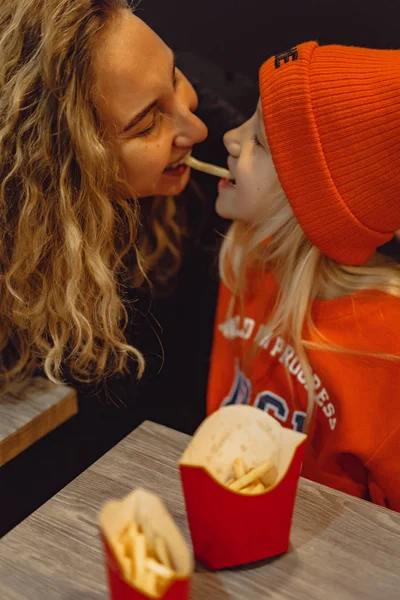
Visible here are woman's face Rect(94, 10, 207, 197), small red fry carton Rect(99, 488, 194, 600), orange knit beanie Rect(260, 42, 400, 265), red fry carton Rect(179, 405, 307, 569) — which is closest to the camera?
small red fry carton Rect(99, 488, 194, 600)

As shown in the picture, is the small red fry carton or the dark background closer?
the small red fry carton

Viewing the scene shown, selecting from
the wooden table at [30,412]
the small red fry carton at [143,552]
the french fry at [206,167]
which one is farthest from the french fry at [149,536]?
the french fry at [206,167]

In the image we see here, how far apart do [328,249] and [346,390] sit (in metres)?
0.27

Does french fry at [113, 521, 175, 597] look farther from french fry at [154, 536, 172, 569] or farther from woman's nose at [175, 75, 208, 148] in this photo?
woman's nose at [175, 75, 208, 148]

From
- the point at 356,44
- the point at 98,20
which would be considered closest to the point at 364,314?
the point at 356,44

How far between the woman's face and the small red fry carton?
0.81 m

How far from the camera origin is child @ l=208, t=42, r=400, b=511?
1.14m

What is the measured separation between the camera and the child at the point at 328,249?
1.14 m

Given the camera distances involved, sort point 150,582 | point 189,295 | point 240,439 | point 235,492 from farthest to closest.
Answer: point 189,295 → point 240,439 → point 235,492 → point 150,582

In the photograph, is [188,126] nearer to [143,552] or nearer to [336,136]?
[336,136]

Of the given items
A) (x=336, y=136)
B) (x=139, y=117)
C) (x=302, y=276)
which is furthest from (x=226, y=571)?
(x=139, y=117)

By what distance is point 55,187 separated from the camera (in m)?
1.28

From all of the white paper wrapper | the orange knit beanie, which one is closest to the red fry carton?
the white paper wrapper

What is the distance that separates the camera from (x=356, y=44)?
1429 millimetres
